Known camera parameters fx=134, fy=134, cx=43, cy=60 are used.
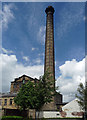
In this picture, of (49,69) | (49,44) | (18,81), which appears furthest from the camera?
(18,81)

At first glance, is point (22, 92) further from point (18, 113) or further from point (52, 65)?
point (52, 65)

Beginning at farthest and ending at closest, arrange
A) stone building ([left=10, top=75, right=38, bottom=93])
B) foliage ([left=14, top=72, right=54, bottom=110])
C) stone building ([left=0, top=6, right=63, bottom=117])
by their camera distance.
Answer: stone building ([left=10, top=75, right=38, bottom=93]), stone building ([left=0, top=6, right=63, bottom=117]), foliage ([left=14, top=72, right=54, bottom=110])

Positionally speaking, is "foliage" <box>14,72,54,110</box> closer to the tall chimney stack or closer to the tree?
the tree

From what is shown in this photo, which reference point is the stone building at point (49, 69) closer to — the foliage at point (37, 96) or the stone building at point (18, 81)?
the stone building at point (18, 81)

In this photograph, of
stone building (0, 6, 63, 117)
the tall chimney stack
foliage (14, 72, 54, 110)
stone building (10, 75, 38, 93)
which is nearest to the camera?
foliage (14, 72, 54, 110)

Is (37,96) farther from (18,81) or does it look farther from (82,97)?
(18,81)

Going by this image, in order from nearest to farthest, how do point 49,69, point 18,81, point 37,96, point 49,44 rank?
point 37,96
point 49,69
point 49,44
point 18,81

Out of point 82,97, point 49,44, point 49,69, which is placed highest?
point 49,44

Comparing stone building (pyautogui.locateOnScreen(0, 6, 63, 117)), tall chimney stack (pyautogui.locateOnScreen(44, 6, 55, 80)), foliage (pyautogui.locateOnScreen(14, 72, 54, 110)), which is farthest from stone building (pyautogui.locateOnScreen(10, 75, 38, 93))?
foliage (pyautogui.locateOnScreen(14, 72, 54, 110))

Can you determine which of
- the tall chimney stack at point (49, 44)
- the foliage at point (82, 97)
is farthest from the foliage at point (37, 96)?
the tall chimney stack at point (49, 44)

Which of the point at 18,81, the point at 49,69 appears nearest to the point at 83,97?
the point at 49,69

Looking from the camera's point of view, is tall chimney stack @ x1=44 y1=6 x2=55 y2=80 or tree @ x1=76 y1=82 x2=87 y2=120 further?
tall chimney stack @ x1=44 y1=6 x2=55 y2=80

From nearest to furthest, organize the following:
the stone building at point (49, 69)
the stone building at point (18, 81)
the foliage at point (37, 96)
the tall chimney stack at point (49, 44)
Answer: the foliage at point (37, 96)
the stone building at point (49, 69)
the tall chimney stack at point (49, 44)
the stone building at point (18, 81)

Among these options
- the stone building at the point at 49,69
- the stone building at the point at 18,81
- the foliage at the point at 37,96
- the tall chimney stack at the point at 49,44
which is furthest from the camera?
the stone building at the point at 18,81
